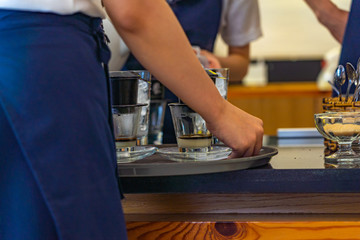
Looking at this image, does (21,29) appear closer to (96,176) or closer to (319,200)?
(96,176)

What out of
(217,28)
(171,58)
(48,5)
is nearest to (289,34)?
(217,28)

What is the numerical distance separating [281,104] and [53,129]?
13.5 ft

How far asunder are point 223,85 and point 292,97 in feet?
11.6

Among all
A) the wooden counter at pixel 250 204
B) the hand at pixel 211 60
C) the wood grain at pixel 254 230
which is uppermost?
the hand at pixel 211 60

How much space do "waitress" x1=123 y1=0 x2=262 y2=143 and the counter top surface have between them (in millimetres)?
796

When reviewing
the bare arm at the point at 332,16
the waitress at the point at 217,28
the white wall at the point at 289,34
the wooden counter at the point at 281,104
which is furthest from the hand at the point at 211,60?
the white wall at the point at 289,34

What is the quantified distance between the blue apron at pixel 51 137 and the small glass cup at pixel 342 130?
1.55 feet

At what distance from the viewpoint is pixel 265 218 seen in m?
1.03

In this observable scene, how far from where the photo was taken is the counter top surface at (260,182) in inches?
38.5

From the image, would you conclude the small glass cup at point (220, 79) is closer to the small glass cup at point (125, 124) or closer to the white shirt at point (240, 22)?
the small glass cup at point (125, 124)

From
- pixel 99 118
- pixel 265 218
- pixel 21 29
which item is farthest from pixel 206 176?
pixel 21 29

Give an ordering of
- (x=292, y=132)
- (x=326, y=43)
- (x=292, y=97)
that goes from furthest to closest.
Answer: (x=326, y=43) < (x=292, y=97) < (x=292, y=132)

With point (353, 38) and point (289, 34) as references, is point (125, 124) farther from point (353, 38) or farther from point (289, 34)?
point (289, 34)

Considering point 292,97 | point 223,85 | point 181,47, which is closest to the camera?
point 181,47
